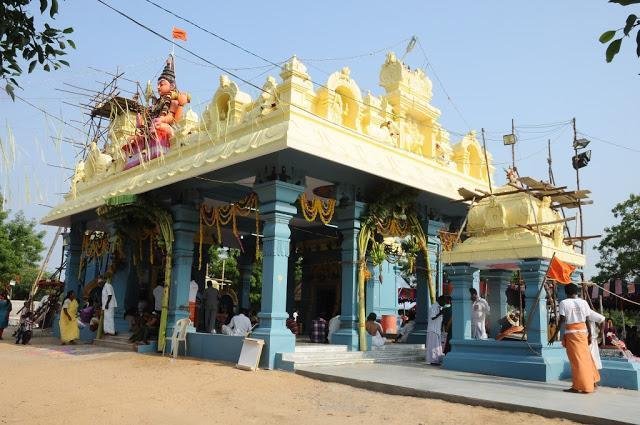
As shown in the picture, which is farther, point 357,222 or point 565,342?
point 357,222

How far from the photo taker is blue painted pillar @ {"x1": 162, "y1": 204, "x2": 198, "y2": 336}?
10766mm

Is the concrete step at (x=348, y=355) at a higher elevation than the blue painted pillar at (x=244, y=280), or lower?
lower

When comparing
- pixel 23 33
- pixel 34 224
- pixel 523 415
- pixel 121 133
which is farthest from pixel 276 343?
pixel 34 224

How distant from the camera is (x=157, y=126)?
12789mm

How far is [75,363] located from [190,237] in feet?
10.6

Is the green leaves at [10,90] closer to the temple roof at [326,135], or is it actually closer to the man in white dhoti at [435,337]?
the temple roof at [326,135]

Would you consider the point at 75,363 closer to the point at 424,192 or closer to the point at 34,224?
the point at 424,192

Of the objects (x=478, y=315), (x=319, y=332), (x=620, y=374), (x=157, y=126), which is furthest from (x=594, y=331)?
(x=157, y=126)

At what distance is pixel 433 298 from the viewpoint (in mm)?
11539

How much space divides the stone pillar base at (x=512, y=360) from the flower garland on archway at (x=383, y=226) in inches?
87.8

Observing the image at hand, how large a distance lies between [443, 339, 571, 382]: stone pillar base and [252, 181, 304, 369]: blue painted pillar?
2.77 meters

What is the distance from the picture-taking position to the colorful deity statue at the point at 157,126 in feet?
40.8

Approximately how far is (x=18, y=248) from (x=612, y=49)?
34193mm

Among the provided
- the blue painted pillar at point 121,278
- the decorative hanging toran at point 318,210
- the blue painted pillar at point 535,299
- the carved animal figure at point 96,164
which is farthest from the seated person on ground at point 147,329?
the blue painted pillar at point 535,299
